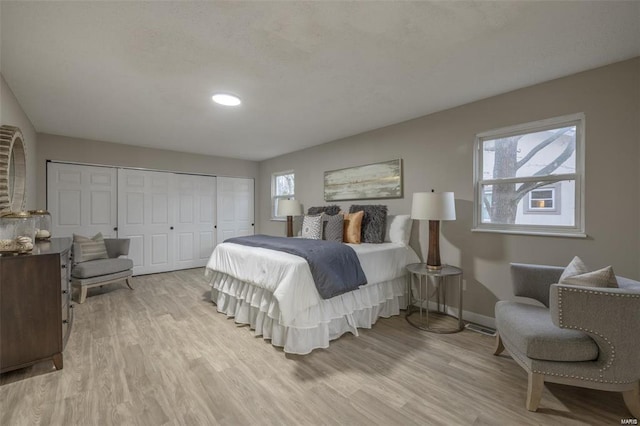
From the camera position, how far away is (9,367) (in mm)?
1826

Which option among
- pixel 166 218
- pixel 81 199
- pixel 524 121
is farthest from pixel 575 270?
pixel 81 199

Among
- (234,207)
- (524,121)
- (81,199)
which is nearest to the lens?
(524,121)

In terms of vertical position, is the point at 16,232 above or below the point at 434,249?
above

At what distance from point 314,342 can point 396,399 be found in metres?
0.83

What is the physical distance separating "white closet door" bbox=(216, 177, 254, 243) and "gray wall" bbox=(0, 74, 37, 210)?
2719 mm

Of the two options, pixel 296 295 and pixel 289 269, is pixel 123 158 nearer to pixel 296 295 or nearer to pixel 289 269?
pixel 289 269

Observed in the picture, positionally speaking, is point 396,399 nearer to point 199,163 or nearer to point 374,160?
point 374,160

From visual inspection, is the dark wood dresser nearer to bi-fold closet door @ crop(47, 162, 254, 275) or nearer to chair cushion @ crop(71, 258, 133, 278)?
chair cushion @ crop(71, 258, 133, 278)

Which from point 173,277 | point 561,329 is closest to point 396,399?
point 561,329

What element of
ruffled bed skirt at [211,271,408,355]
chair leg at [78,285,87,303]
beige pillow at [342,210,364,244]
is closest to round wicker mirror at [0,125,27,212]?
chair leg at [78,285,87,303]

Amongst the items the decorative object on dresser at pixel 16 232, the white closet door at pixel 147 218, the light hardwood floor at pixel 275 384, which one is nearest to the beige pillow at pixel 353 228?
the light hardwood floor at pixel 275 384

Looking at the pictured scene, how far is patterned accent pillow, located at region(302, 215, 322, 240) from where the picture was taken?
11.8ft

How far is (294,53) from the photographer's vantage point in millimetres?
1966

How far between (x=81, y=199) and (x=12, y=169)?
6.08 feet
